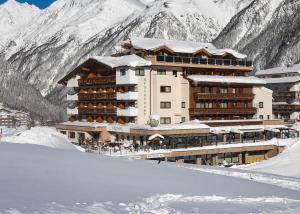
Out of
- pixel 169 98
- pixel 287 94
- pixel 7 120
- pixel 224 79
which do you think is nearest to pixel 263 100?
pixel 224 79

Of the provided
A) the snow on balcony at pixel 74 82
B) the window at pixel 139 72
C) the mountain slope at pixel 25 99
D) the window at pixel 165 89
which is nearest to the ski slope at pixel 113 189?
the window at pixel 139 72

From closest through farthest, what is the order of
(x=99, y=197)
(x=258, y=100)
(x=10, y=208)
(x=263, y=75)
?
(x=10, y=208) < (x=99, y=197) < (x=258, y=100) < (x=263, y=75)

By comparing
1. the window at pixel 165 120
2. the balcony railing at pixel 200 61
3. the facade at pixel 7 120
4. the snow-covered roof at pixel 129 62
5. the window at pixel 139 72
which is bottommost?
the window at pixel 165 120

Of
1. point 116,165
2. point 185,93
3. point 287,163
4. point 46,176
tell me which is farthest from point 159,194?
point 185,93

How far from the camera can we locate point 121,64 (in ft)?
204

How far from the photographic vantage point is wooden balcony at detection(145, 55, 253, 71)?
2537 inches

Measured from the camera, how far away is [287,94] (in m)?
93.4

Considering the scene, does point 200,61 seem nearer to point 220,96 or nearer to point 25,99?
point 220,96

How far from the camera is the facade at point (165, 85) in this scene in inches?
2505

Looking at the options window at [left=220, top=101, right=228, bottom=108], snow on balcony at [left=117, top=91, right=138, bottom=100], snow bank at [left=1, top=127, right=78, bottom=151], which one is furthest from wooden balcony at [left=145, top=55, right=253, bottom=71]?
snow bank at [left=1, top=127, right=78, bottom=151]

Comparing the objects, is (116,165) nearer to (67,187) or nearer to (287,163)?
(67,187)

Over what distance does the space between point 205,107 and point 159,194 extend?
5159 cm

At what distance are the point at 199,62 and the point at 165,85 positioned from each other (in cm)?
567

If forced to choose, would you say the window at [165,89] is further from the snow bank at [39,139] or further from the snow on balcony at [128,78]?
the snow bank at [39,139]
